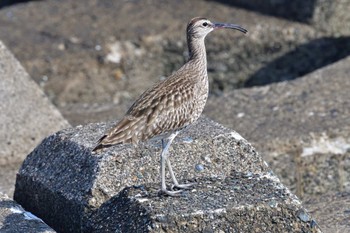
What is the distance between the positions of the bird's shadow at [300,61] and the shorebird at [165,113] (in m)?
5.96

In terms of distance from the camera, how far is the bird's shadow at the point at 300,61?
14562mm

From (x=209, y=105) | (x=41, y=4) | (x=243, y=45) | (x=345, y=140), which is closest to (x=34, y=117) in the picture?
(x=209, y=105)

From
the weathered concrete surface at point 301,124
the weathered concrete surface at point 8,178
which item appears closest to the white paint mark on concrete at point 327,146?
the weathered concrete surface at point 301,124

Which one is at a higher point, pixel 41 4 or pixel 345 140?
pixel 345 140

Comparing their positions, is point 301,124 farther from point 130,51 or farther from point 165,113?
point 130,51

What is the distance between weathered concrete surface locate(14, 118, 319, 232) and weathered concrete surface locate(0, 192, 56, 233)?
0.77ft

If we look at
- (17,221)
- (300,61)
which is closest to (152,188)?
(17,221)

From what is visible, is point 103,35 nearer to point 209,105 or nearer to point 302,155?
point 209,105

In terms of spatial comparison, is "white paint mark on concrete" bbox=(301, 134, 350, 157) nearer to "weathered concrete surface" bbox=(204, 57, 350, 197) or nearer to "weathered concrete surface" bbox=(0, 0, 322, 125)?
"weathered concrete surface" bbox=(204, 57, 350, 197)

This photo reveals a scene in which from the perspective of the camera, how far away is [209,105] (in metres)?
12.2

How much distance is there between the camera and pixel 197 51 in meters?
8.89

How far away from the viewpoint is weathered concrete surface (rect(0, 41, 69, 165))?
11008 mm

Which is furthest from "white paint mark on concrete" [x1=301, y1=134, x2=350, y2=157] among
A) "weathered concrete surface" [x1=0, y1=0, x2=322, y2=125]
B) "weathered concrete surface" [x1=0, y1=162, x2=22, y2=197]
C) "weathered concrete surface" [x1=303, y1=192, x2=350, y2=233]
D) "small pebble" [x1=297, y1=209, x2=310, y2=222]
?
"weathered concrete surface" [x1=0, y1=0, x2=322, y2=125]

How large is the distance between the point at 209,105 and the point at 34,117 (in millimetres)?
1940
